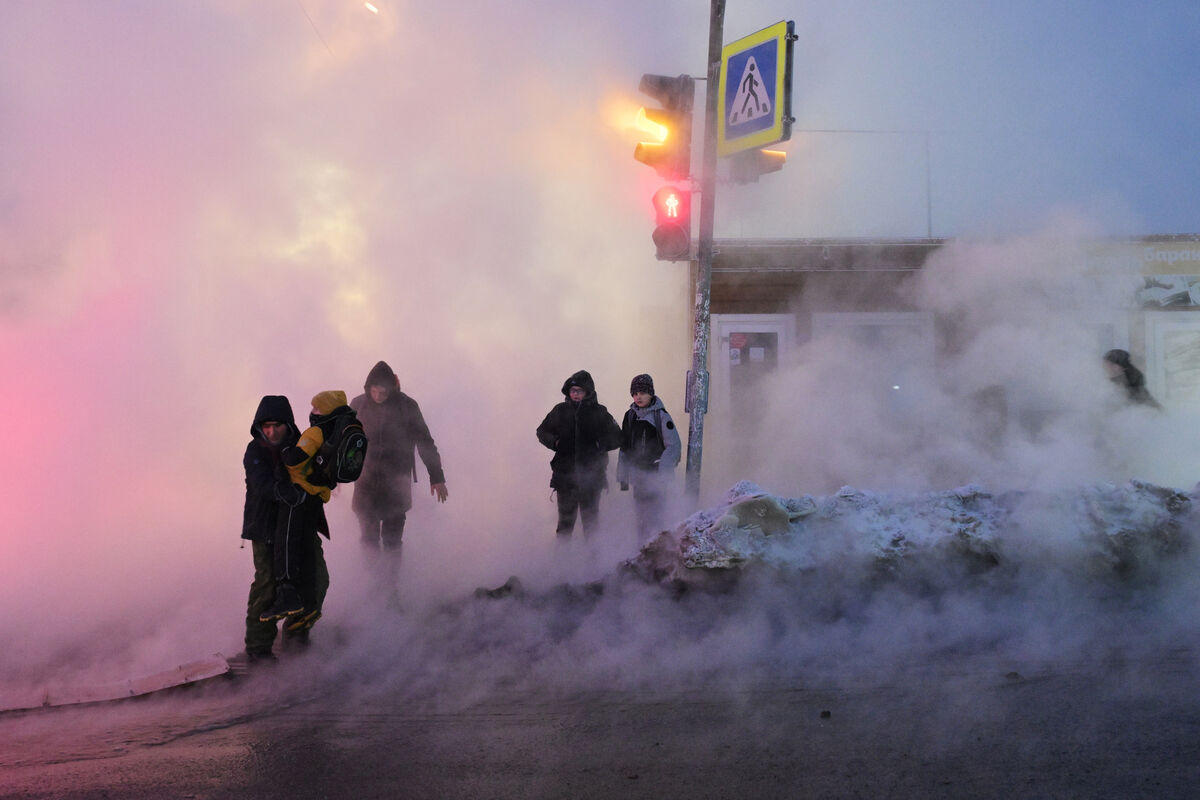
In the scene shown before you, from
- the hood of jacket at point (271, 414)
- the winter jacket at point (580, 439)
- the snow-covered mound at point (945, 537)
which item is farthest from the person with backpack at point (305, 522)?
the winter jacket at point (580, 439)

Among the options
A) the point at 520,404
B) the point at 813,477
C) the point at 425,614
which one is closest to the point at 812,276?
the point at 813,477

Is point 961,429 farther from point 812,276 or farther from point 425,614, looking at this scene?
point 425,614

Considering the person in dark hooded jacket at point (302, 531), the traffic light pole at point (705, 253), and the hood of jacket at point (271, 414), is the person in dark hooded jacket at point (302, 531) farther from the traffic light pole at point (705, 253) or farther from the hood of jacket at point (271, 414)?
the traffic light pole at point (705, 253)

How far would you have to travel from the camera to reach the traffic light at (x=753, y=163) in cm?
642

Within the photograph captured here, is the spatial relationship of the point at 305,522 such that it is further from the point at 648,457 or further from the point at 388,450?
the point at 648,457

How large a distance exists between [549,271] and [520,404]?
1.72m

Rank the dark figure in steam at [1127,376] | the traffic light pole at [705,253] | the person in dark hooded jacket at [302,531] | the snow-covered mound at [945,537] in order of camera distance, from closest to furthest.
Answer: the person in dark hooded jacket at [302,531], the snow-covered mound at [945,537], the traffic light pole at [705,253], the dark figure in steam at [1127,376]

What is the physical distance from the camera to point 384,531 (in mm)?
5652

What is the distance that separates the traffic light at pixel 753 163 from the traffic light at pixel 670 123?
0.44 m

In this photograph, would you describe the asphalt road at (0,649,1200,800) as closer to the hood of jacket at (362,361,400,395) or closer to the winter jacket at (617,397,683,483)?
the hood of jacket at (362,361,400,395)

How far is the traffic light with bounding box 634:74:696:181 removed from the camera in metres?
6.18

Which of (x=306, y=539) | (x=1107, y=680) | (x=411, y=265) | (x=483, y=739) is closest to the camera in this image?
(x=483, y=739)

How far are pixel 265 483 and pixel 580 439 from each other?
8.09 feet

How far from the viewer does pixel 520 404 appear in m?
8.80
